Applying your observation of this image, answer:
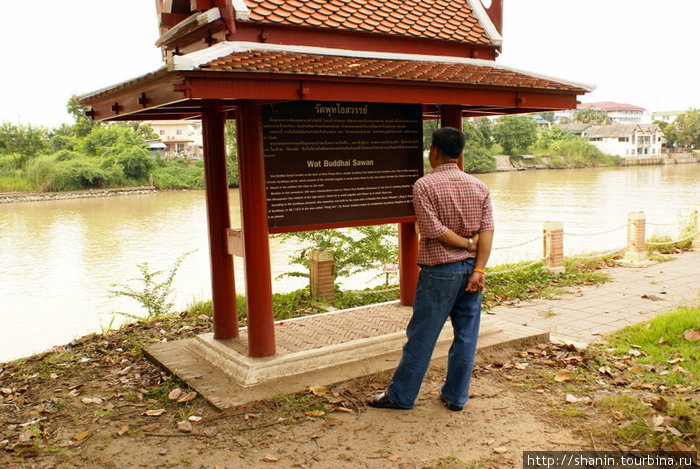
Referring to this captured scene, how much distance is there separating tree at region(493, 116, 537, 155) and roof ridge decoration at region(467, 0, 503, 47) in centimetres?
6384

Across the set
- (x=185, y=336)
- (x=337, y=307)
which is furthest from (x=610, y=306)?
(x=185, y=336)

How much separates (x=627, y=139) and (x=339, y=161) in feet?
289

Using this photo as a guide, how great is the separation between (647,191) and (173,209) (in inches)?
1166

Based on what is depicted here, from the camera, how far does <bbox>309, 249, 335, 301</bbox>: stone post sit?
8.80 metres

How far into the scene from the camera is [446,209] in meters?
4.16

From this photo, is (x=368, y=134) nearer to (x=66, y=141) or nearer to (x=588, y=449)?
(x=588, y=449)

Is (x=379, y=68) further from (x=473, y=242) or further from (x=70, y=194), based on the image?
(x=70, y=194)

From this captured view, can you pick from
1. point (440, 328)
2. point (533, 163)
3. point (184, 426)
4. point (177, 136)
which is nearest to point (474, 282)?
point (440, 328)

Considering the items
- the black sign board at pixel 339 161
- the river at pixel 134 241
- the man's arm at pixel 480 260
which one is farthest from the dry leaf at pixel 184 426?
the river at pixel 134 241

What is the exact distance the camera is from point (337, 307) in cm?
863

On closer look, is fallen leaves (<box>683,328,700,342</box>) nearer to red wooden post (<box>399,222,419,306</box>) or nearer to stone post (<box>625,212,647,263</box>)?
red wooden post (<box>399,222,419,306</box>)

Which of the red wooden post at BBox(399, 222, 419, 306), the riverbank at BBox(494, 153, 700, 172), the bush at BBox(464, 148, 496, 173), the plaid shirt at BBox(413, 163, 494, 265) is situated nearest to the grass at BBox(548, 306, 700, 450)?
the plaid shirt at BBox(413, 163, 494, 265)

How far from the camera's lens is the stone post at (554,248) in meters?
10.6

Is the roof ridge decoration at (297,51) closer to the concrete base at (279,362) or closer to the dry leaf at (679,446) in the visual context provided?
the concrete base at (279,362)
